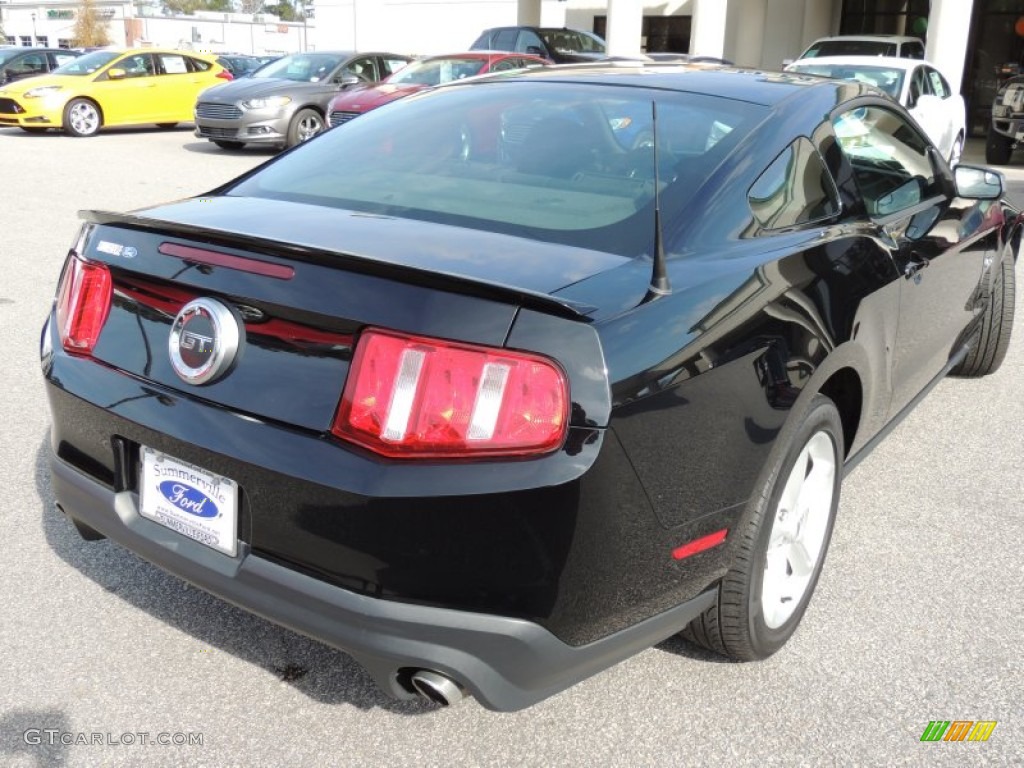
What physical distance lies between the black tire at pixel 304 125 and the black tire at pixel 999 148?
10215mm

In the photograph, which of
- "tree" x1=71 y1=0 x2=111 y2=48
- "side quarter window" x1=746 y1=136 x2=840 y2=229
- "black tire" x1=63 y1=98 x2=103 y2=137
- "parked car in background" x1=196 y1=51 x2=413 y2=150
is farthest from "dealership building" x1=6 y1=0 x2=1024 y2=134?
"tree" x1=71 y1=0 x2=111 y2=48

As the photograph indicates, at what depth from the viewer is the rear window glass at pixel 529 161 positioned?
2.53 m

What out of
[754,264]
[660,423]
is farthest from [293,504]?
[754,264]

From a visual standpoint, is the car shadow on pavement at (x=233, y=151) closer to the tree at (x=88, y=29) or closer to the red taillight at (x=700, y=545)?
the red taillight at (x=700, y=545)

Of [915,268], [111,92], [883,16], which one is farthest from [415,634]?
[883,16]

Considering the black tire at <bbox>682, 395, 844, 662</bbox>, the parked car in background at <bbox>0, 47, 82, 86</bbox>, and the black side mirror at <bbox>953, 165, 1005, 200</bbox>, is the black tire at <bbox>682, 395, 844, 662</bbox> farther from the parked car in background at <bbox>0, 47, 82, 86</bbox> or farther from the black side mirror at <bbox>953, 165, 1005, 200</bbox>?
the parked car in background at <bbox>0, 47, 82, 86</bbox>

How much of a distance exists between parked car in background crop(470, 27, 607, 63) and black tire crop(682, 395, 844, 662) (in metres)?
14.8

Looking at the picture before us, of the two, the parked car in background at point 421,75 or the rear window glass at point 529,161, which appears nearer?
the rear window glass at point 529,161

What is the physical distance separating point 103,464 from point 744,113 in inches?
77.6

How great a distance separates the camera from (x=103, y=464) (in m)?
2.38

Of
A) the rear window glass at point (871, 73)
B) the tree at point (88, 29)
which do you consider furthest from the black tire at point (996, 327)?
the tree at point (88, 29)

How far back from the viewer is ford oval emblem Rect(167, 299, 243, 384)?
2.11m

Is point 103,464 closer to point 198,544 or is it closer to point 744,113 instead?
point 198,544

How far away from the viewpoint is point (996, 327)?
5.01 meters
